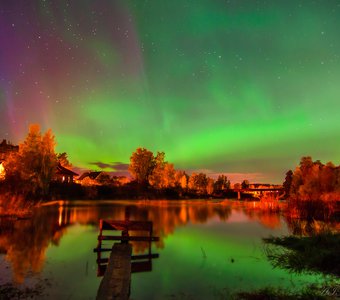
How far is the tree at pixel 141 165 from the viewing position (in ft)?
445

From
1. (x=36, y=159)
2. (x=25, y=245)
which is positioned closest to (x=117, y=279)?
(x=25, y=245)

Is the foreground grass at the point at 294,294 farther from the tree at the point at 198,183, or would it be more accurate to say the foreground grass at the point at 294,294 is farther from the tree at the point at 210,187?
the tree at the point at 210,187

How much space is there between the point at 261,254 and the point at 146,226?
7.40 m

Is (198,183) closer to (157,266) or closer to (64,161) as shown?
(64,161)

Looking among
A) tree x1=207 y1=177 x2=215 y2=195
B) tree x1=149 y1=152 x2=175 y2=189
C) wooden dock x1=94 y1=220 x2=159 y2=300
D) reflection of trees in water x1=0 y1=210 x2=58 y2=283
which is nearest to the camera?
wooden dock x1=94 y1=220 x2=159 y2=300

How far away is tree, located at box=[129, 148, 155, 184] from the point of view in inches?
5344

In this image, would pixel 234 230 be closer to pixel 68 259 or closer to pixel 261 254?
pixel 261 254

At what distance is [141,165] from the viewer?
137 meters

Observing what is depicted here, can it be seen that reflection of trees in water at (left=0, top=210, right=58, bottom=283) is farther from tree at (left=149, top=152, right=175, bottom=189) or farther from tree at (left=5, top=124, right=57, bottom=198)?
tree at (left=149, top=152, right=175, bottom=189)

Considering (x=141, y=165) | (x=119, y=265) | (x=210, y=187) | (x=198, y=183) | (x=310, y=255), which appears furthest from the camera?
(x=210, y=187)

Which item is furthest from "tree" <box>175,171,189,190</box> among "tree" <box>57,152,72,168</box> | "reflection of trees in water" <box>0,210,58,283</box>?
"reflection of trees in water" <box>0,210,58,283</box>

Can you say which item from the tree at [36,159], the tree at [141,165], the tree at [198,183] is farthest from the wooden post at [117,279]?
the tree at [198,183]

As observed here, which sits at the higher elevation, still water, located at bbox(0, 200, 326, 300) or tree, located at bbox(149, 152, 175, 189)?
tree, located at bbox(149, 152, 175, 189)

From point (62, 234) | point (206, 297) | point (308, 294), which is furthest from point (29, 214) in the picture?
point (308, 294)
